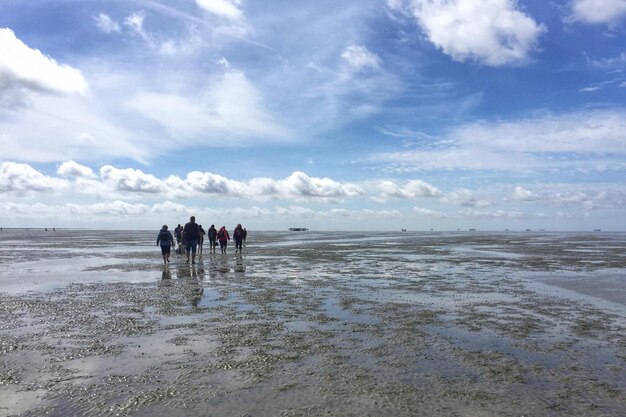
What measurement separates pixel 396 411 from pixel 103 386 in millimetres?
4547

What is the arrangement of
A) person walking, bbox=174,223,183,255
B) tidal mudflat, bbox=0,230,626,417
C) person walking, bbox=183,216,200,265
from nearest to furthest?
tidal mudflat, bbox=0,230,626,417 < person walking, bbox=183,216,200,265 < person walking, bbox=174,223,183,255

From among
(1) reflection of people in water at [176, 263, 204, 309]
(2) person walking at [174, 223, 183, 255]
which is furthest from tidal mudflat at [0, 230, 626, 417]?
(2) person walking at [174, 223, 183, 255]

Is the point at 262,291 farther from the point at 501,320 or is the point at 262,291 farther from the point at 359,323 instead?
the point at 501,320

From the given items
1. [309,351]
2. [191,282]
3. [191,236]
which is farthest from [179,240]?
[309,351]

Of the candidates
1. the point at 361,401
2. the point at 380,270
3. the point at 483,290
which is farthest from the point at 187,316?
the point at 380,270

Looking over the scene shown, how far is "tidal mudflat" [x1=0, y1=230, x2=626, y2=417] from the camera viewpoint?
620cm

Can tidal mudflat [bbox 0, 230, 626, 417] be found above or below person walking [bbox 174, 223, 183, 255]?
below

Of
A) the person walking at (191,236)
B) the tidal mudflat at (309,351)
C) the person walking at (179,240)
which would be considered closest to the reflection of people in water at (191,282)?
the tidal mudflat at (309,351)

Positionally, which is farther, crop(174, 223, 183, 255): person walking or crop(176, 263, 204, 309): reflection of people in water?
crop(174, 223, 183, 255): person walking

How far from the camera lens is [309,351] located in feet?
28.5

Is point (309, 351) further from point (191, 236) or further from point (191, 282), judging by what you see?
point (191, 236)

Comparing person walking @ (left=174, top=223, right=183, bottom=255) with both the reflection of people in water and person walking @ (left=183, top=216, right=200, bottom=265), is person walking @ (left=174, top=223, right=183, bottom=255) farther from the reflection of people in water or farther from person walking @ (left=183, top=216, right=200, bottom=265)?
the reflection of people in water

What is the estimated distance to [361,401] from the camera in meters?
6.25

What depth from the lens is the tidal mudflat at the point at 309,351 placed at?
620 cm
